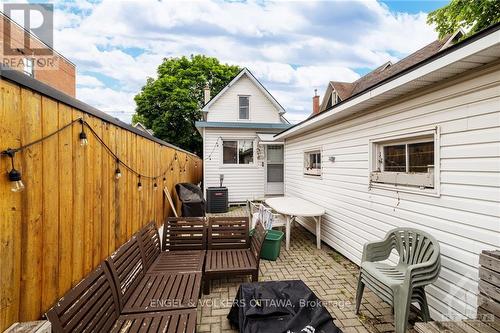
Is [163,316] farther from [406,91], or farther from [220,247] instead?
[406,91]

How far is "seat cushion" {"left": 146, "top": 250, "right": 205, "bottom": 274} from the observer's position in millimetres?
2883

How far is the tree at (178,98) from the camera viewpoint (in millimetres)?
18750

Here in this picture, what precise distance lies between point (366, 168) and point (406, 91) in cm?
136

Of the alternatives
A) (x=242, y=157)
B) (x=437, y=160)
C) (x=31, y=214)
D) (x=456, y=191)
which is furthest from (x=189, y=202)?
(x=456, y=191)

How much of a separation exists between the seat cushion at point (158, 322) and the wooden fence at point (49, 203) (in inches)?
21.1

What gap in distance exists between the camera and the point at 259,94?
11.1 m

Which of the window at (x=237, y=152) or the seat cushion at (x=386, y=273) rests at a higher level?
the window at (x=237, y=152)

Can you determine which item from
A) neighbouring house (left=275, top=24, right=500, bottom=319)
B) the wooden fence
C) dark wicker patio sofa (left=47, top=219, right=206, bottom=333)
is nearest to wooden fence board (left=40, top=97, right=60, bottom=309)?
the wooden fence

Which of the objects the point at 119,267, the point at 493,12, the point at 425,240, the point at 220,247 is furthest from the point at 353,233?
the point at 493,12

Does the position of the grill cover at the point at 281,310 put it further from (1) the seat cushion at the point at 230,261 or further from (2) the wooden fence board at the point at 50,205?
(2) the wooden fence board at the point at 50,205

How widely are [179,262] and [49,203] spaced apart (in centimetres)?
204

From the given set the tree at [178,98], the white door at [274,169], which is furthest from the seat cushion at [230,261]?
the tree at [178,98]

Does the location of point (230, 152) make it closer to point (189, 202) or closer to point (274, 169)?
point (274, 169)

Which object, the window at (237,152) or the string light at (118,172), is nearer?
the string light at (118,172)
